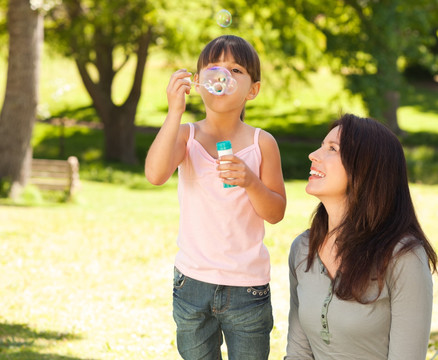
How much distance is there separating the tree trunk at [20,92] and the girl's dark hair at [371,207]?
1051 cm

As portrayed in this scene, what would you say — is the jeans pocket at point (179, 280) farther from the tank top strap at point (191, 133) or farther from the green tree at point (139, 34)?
the green tree at point (139, 34)

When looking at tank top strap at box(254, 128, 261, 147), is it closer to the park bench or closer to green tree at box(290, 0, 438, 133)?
the park bench

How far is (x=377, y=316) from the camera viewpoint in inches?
95.4

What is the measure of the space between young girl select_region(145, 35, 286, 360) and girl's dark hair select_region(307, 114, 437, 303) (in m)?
0.37

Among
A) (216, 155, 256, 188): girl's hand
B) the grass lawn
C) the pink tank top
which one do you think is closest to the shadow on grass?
the grass lawn

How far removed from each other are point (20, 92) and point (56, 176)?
5.83 ft

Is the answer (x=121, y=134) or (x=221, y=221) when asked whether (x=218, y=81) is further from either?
(x=121, y=134)

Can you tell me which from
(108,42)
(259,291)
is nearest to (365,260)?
(259,291)

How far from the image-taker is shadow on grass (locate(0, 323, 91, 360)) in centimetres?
466

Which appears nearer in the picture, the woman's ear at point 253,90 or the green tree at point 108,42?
the woman's ear at point 253,90

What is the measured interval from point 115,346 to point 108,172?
13.9 m

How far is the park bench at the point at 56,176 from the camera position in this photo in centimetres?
1323

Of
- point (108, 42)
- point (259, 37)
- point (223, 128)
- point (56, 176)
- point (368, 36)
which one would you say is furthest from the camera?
point (108, 42)

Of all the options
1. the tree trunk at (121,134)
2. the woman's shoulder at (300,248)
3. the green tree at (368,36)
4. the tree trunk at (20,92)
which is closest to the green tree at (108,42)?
the tree trunk at (121,134)
